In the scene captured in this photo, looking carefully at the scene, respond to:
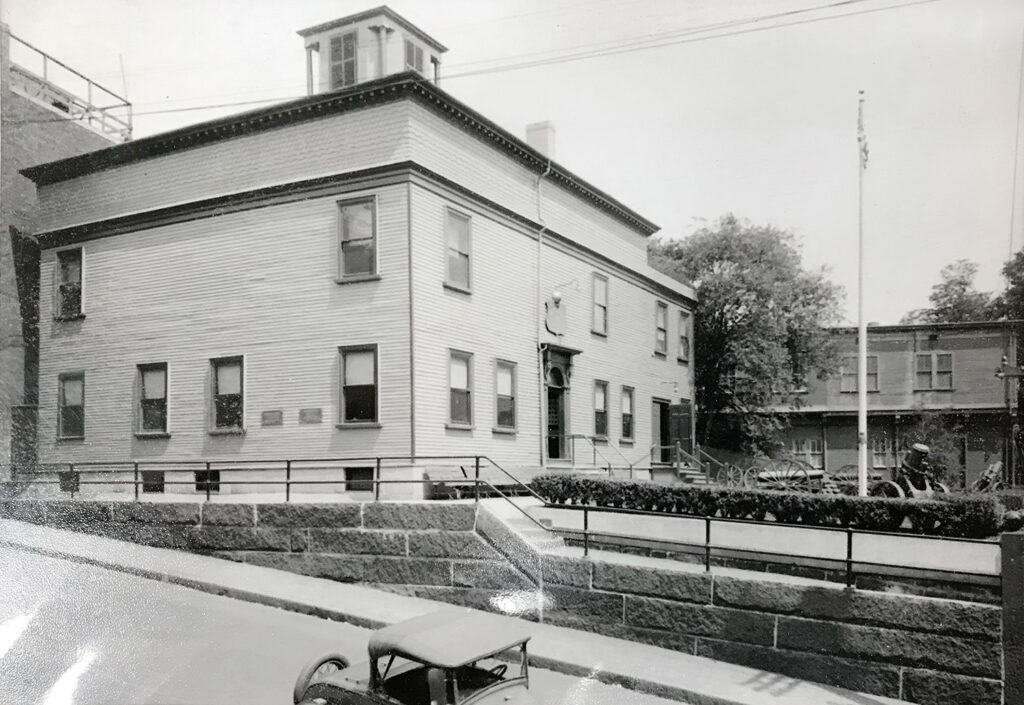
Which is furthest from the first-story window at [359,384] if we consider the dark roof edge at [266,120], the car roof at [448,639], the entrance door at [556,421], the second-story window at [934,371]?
the second-story window at [934,371]

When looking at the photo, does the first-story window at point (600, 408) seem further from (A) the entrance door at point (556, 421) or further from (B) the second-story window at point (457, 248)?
(B) the second-story window at point (457, 248)

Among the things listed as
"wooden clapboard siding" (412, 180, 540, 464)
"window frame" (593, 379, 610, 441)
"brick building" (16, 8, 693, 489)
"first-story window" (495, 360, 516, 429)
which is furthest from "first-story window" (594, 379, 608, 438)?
"brick building" (16, 8, 693, 489)

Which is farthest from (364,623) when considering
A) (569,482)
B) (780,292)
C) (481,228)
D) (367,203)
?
(780,292)

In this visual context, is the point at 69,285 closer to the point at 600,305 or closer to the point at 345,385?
the point at 345,385

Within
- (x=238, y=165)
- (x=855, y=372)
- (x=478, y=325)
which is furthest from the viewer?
(x=855, y=372)

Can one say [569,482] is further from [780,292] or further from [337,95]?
[780,292]

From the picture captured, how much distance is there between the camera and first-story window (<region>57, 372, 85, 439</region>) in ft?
50.4

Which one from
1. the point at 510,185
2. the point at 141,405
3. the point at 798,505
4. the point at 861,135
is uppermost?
the point at 510,185

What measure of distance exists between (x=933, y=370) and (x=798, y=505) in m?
22.3

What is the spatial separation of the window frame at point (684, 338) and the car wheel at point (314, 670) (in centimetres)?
2165

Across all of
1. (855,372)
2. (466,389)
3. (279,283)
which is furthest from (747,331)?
(279,283)

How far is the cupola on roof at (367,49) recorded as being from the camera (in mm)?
9203

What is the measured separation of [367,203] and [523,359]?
5.53 metres

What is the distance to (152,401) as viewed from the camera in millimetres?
16578
